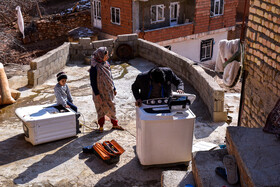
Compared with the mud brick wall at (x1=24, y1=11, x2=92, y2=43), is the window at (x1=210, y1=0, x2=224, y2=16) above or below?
above

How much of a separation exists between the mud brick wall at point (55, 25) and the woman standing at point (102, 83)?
17054 mm

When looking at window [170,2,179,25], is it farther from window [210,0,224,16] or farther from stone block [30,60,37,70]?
stone block [30,60,37,70]

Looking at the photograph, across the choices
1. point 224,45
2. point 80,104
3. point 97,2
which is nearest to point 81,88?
point 80,104

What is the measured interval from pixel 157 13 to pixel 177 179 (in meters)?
16.6

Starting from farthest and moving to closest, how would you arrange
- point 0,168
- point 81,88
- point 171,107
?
point 81,88 → point 0,168 → point 171,107

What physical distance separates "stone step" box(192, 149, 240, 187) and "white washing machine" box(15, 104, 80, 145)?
2938 millimetres

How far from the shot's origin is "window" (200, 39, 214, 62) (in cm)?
2264

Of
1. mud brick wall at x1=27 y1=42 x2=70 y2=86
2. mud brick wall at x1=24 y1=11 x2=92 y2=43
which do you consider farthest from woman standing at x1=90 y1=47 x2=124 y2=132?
mud brick wall at x1=24 y1=11 x2=92 y2=43

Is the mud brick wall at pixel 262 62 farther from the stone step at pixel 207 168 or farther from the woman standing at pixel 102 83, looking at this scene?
the woman standing at pixel 102 83

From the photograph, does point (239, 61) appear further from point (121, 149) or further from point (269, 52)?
point (121, 149)

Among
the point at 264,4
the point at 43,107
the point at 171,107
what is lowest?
the point at 43,107

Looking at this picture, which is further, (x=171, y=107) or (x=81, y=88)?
(x=81, y=88)

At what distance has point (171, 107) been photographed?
547 centimetres

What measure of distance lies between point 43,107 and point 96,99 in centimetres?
106
